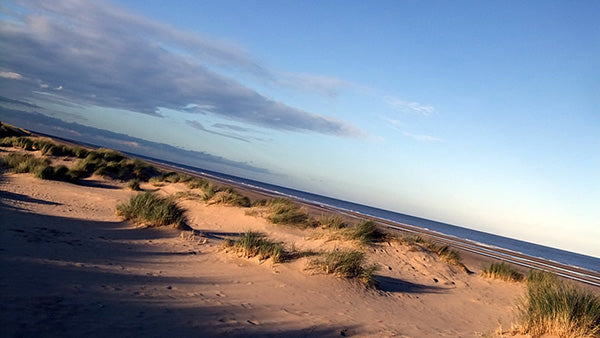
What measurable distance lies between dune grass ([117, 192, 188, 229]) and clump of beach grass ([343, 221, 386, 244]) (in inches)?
215

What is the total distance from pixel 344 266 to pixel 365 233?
4.77 m

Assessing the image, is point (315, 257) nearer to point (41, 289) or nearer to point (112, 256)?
point (112, 256)

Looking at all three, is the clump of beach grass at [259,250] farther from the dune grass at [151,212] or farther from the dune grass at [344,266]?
the dune grass at [151,212]

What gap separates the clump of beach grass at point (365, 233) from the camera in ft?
41.1

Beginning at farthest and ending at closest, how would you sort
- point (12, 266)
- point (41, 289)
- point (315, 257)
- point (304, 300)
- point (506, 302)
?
point (506, 302)
point (315, 257)
point (304, 300)
point (12, 266)
point (41, 289)

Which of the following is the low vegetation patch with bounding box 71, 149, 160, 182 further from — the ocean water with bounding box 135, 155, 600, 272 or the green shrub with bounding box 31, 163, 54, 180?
the ocean water with bounding box 135, 155, 600, 272

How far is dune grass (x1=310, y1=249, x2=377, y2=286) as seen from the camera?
8352mm

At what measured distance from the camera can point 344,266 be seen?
27.3 feet

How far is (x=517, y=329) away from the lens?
6176mm

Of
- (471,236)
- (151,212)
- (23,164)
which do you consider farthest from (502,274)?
(471,236)

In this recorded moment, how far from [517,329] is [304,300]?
360 centimetres

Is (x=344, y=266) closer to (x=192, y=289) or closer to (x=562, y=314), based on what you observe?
(x=192, y=289)

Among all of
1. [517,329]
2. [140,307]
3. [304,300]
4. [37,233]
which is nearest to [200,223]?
[37,233]

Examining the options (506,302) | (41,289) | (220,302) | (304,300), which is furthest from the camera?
(506,302)
